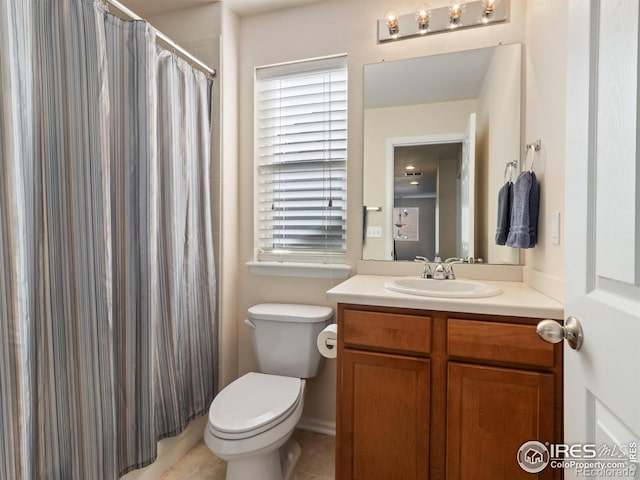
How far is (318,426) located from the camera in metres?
2.04

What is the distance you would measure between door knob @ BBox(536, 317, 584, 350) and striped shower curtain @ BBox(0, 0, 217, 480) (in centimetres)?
134

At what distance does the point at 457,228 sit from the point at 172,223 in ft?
4.73

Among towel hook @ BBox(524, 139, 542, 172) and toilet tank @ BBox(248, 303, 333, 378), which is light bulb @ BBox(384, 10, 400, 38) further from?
toilet tank @ BBox(248, 303, 333, 378)

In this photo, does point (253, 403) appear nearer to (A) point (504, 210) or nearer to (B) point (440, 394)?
(B) point (440, 394)

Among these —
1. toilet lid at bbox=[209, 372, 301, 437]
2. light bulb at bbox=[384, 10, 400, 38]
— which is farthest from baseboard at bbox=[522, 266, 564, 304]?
light bulb at bbox=[384, 10, 400, 38]

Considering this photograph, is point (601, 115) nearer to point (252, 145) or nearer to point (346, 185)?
point (346, 185)

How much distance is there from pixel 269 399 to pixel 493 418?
2.96 feet

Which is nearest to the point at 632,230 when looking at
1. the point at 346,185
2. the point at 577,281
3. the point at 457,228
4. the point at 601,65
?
the point at 577,281

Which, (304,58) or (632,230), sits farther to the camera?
(304,58)

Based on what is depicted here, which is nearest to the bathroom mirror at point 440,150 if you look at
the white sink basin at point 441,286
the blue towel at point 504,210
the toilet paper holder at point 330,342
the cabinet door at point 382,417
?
the blue towel at point 504,210

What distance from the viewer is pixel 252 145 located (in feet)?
7.16

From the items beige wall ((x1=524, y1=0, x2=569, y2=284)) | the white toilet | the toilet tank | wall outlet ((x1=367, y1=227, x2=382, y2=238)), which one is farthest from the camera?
wall outlet ((x1=367, y1=227, x2=382, y2=238))

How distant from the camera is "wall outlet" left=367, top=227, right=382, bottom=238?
194cm

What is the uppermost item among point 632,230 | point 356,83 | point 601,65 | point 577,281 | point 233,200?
point 356,83
